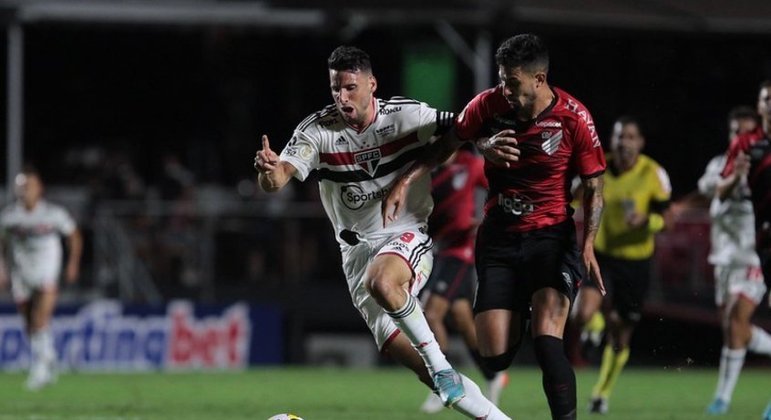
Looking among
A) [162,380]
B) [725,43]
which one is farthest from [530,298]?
[725,43]

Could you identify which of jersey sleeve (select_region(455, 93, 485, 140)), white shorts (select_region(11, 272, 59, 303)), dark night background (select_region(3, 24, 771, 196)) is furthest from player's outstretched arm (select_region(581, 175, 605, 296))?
dark night background (select_region(3, 24, 771, 196))

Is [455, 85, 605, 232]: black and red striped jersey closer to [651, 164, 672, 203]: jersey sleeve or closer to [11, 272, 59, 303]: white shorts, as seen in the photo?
[651, 164, 672, 203]: jersey sleeve

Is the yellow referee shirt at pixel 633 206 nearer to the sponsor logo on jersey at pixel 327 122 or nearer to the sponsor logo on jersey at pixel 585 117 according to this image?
the sponsor logo on jersey at pixel 327 122

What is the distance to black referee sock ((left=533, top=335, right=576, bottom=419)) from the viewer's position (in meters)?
7.83

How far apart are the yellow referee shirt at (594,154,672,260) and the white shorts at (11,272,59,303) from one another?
692cm

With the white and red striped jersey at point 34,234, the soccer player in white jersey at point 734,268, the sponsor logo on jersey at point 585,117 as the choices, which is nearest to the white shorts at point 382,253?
the sponsor logo on jersey at point 585,117

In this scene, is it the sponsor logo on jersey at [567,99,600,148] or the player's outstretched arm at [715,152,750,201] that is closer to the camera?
the sponsor logo on jersey at [567,99,600,148]

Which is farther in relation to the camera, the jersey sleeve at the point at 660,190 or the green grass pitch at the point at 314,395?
the jersey sleeve at the point at 660,190

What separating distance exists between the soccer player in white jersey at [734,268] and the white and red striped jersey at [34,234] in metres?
7.52

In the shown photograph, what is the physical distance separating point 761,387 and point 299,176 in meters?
8.58

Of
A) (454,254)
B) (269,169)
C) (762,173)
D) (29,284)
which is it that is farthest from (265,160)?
(29,284)

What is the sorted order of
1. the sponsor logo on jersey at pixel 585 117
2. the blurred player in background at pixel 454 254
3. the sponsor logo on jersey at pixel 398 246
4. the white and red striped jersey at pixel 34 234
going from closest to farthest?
the sponsor logo on jersey at pixel 585 117 → the sponsor logo on jersey at pixel 398 246 → the blurred player in background at pixel 454 254 → the white and red striped jersey at pixel 34 234

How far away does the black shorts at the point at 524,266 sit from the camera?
8172 millimetres

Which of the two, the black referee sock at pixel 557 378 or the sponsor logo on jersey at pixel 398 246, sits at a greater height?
the sponsor logo on jersey at pixel 398 246
